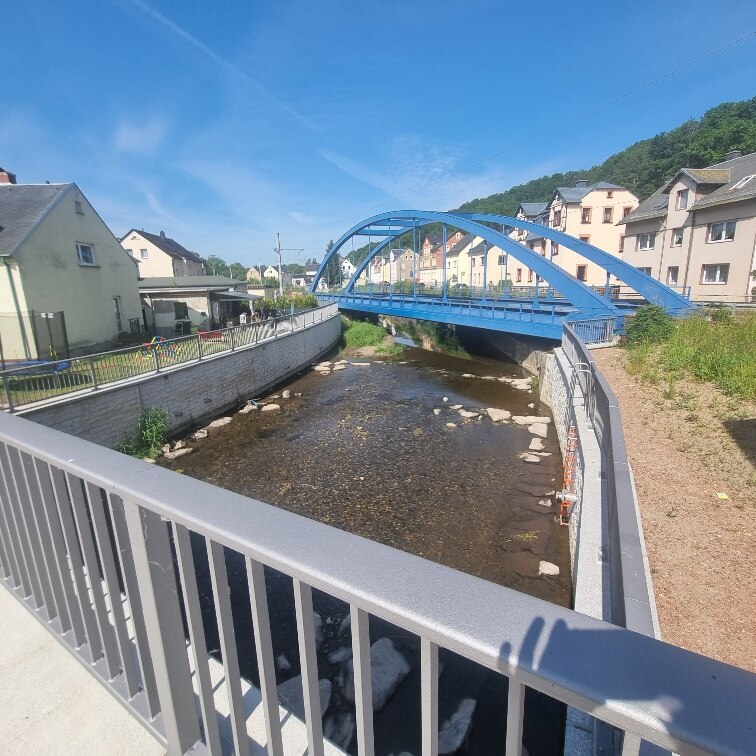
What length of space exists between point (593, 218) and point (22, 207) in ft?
118

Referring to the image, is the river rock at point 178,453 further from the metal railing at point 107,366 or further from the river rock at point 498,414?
the river rock at point 498,414

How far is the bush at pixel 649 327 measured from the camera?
1250 cm

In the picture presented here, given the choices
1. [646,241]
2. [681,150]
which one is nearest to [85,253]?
[646,241]

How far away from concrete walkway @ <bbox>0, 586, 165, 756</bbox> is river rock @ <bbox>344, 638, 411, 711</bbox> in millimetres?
2687

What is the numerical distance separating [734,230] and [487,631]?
26644 millimetres

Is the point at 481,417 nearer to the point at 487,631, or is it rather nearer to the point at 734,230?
the point at 487,631

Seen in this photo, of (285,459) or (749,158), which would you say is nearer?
(285,459)

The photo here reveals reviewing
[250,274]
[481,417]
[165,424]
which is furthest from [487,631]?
[250,274]

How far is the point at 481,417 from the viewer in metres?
13.3

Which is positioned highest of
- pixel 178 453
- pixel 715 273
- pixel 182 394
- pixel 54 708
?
pixel 715 273

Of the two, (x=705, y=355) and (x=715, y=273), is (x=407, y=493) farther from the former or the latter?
(x=715, y=273)

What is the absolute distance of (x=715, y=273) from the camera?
21719mm

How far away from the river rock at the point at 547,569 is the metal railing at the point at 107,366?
357 inches

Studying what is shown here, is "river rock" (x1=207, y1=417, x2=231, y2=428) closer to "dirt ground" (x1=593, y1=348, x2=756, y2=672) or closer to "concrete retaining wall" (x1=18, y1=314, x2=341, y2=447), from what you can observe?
"concrete retaining wall" (x1=18, y1=314, x2=341, y2=447)
